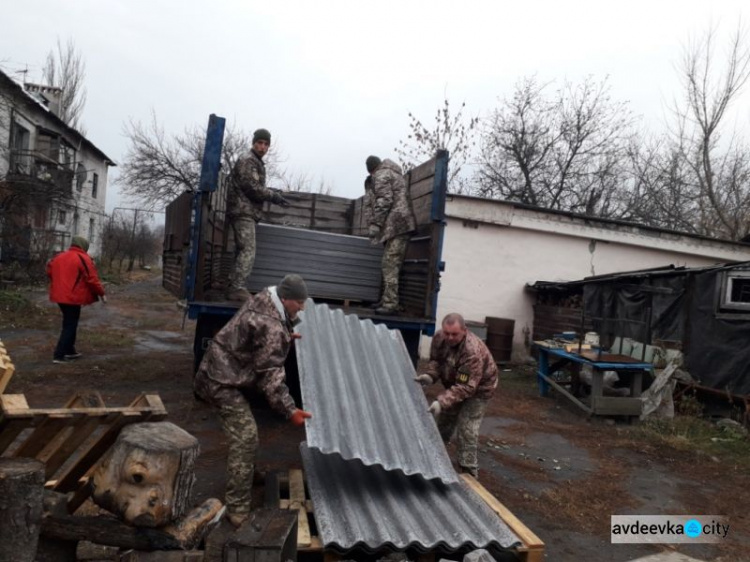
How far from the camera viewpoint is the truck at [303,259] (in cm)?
564

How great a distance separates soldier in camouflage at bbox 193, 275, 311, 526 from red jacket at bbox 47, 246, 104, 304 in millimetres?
5425

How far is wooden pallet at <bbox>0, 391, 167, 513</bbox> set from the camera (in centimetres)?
269

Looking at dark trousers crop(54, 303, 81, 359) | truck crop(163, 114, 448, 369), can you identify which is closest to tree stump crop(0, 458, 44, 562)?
truck crop(163, 114, 448, 369)

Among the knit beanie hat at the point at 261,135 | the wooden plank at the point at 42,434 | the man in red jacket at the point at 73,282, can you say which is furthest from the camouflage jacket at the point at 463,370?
the man in red jacket at the point at 73,282

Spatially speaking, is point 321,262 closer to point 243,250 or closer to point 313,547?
point 243,250

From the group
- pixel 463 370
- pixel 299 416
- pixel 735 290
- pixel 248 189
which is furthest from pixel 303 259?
pixel 735 290

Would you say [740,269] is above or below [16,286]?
above

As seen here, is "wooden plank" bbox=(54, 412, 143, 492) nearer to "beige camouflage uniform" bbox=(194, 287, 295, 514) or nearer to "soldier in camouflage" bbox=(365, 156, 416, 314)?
"beige camouflage uniform" bbox=(194, 287, 295, 514)

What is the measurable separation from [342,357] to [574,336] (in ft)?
23.0

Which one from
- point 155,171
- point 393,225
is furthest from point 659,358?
point 155,171

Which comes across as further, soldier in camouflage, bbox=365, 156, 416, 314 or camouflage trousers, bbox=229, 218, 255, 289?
soldier in camouflage, bbox=365, 156, 416, 314

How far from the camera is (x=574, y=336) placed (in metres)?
10.5

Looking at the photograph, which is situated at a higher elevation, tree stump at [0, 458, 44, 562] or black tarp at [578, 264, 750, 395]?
black tarp at [578, 264, 750, 395]

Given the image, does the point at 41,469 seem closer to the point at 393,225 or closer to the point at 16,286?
the point at 393,225
